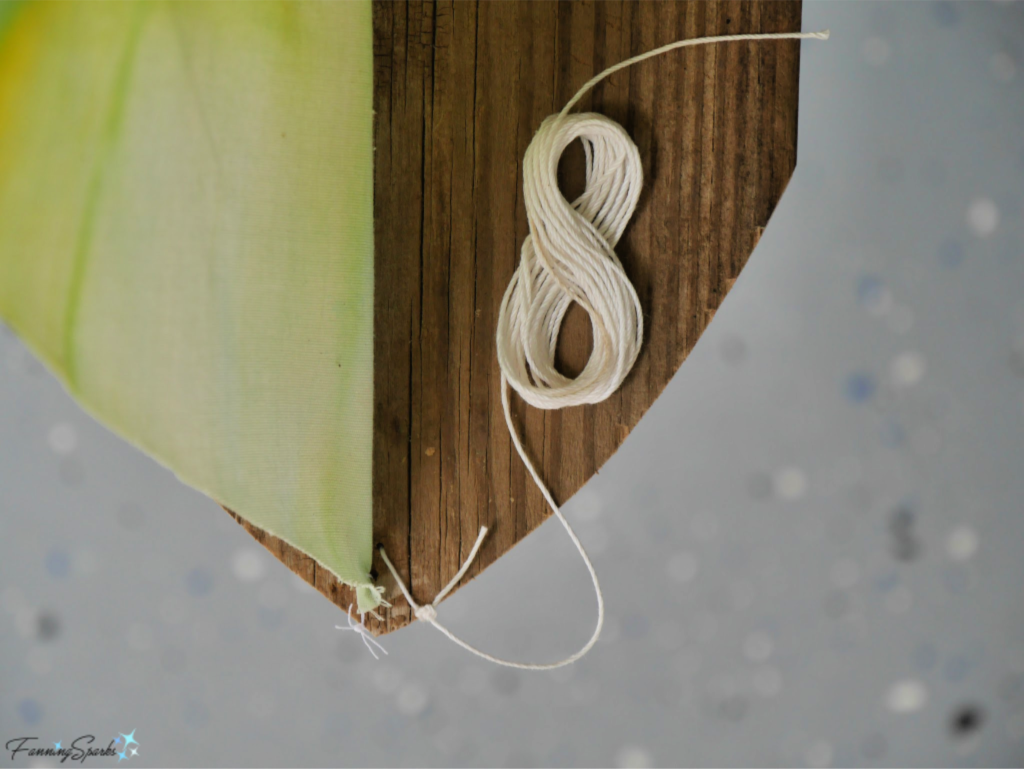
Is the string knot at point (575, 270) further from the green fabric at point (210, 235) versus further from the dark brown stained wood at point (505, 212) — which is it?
the green fabric at point (210, 235)

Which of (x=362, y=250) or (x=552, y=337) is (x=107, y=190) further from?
(x=552, y=337)

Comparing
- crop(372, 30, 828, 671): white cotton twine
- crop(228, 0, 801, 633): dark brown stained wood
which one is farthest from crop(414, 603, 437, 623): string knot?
crop(372, 30, 828, 671): white cotton twine

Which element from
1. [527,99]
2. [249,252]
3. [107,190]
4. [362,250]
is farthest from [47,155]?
[527,99]

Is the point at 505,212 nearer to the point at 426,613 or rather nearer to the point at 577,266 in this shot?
the point at 577,266

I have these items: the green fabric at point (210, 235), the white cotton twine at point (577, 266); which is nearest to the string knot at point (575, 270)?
the white cotton twine at point (577, 266)

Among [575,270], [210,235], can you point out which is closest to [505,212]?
[575,270]

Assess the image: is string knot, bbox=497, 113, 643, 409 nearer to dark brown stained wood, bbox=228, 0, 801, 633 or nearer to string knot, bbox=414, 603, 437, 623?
dark brown stained wood, bbox=228, 0, 801, 633
